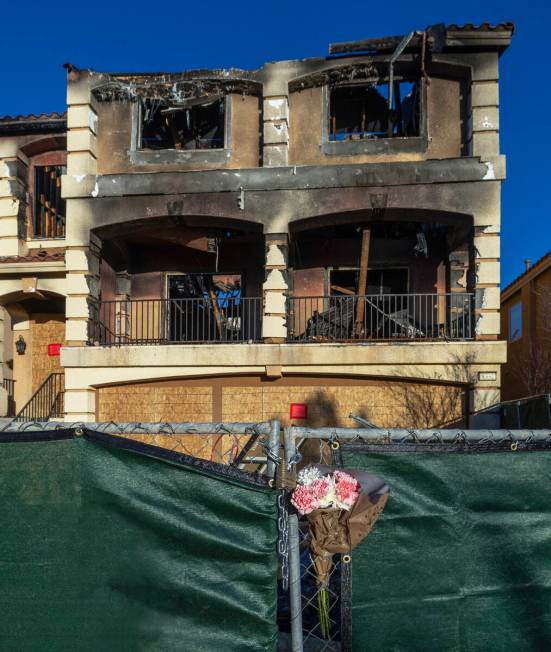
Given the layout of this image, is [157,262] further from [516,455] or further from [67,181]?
[516,455]

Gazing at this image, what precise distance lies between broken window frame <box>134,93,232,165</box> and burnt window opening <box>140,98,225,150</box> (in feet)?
1.47

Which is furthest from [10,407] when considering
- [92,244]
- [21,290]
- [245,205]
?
[245,205]

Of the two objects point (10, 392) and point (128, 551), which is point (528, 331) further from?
point (128, 551)

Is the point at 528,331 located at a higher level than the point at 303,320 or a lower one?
lower

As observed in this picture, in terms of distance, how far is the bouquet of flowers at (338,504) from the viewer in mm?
3154

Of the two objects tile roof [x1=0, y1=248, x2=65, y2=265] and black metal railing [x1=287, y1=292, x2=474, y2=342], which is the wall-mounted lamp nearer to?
tile roof [x1=0, y1=248, x2=65, y2=265]

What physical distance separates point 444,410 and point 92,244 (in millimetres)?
8073

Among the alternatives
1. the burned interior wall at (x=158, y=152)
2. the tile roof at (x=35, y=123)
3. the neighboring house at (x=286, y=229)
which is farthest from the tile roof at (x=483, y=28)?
the tile roof at (x=35, y=123)

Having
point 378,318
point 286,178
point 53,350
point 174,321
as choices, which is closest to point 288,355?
point 378,318

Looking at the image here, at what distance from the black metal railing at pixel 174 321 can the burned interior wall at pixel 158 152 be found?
292cm

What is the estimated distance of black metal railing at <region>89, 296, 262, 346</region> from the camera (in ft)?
46.5

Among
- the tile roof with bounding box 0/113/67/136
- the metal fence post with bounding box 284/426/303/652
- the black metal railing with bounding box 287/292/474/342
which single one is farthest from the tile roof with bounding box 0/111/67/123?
the metal fence post with bounding box 284/426/303/652

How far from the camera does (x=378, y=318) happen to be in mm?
13617

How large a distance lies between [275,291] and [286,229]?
51.1 inches
